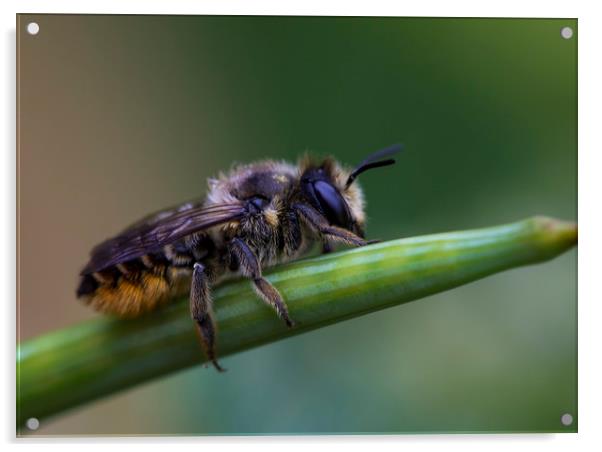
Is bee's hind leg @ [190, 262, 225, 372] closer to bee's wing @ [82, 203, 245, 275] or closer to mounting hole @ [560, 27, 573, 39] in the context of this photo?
bee's wing @ [82, 203, 245, 275]

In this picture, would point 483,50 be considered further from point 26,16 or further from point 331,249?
point 26,16

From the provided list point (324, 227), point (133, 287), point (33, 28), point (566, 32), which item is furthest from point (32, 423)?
point (566, 32)

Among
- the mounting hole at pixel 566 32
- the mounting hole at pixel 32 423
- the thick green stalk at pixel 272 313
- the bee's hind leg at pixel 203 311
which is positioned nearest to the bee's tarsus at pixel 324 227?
the thick green stalk at pixel 272 313

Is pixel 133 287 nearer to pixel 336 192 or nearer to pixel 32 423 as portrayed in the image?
pixel 32 423

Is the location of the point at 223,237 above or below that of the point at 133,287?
above

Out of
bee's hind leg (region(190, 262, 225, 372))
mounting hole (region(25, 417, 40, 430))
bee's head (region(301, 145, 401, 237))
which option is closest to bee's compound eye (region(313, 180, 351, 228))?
bee's head (region(301, 145, 401, 237))

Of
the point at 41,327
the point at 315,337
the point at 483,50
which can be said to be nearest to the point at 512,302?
the point at 315,337

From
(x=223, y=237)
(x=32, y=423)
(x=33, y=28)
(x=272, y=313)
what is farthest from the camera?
(x=33, y=28)
